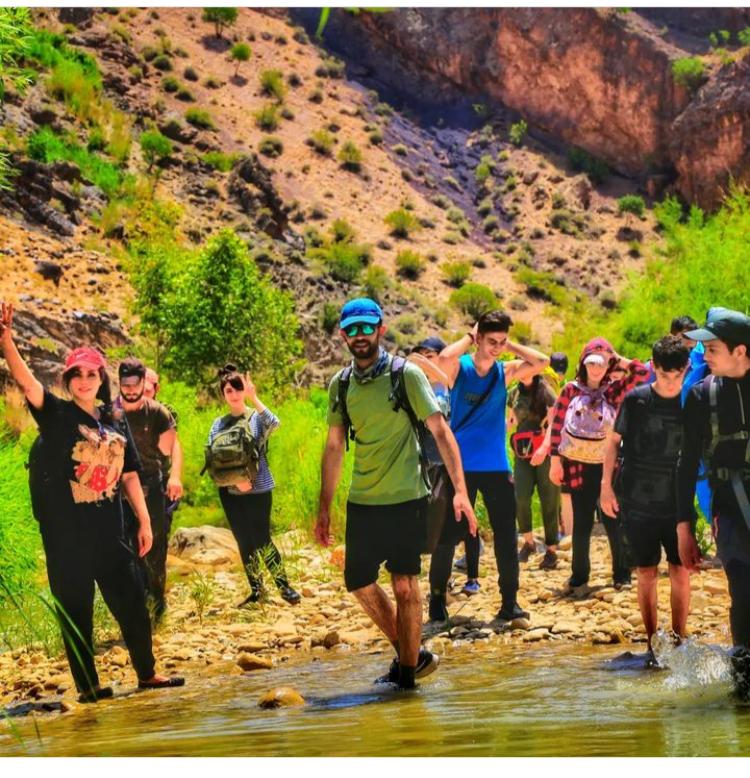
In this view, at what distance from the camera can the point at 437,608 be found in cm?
844

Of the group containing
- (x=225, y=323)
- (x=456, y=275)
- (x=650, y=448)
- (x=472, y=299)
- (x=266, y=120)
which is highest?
(x=266, y=120)

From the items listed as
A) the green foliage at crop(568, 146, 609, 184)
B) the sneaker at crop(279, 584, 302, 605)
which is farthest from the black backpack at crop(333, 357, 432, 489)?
the green foliage at crop(568, 146, 609, 184)

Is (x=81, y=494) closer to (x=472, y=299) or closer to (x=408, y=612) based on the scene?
(x=408, y=612)

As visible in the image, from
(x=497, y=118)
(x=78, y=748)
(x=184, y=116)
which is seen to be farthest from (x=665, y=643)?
(x=497, y=118)

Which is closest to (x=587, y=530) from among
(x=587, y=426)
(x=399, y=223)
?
(x=587, y=426)

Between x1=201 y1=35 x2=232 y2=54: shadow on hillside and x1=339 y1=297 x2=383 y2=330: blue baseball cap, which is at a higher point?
x1=201 y1=35 x2=232 y2=54: shadow on hillside

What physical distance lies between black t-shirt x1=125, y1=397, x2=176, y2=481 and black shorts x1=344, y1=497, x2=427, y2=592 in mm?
2399

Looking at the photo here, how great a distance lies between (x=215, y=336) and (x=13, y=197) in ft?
32.5

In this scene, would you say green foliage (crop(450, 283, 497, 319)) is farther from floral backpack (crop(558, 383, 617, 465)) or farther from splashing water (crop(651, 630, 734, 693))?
splashing water (crop(651, 630, 734, 693))

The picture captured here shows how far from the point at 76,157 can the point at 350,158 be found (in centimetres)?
1927

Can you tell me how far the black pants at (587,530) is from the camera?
9.00 m

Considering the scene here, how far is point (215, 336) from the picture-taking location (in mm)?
31469

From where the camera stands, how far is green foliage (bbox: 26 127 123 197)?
1700 inches

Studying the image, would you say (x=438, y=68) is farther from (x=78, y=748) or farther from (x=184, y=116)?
(x=78, y=748)
